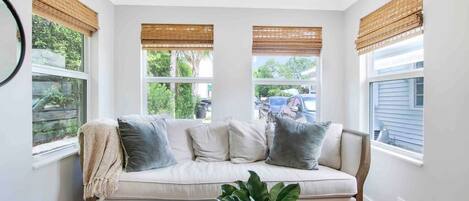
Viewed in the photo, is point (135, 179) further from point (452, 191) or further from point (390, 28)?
point (390, 28)

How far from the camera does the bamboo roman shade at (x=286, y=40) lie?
10.8ft

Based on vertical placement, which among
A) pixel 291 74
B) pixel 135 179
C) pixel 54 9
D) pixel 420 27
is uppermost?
pixel 54 9

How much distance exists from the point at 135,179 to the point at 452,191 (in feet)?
7.01

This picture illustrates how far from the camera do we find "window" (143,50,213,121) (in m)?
3.34

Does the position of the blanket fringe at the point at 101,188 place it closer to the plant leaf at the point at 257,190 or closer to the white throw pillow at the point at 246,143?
the white throw pillow at the point at 246,143

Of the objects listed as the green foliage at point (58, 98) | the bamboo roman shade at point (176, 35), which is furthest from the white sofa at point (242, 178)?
the bamboo roman shade at point (176, 35)

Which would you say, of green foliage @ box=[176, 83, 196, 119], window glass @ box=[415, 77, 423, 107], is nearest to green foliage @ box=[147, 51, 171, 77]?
green foliage @ box=[176, 83, 196, 119]

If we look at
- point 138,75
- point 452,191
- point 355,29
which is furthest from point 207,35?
point 452,191

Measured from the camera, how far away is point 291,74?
3.46 metres

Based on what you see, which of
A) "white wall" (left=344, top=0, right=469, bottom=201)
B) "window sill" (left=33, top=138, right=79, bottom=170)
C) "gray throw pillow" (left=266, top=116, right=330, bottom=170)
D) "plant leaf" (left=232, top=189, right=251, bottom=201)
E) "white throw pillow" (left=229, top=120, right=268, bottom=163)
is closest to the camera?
"plant leaf" (left=232, top=189, right=251, bottom=201)

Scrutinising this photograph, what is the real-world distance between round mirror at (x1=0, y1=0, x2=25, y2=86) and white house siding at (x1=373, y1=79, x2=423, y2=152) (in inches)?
111

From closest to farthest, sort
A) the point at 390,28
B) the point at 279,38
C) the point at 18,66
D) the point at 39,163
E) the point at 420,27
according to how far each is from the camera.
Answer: the point at 18,66
the point at 39,163
the point at 420,27
the point at 390,28
the point at 279,38

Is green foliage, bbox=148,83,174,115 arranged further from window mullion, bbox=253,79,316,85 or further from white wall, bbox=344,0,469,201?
white wall, bbox=344,0,469,201

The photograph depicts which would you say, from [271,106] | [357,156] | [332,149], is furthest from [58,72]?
[357,156]
